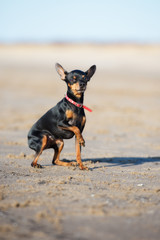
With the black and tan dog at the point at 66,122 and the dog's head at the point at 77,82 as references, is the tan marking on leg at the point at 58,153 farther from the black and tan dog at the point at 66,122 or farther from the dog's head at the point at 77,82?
the dog's head at the point at 77,82

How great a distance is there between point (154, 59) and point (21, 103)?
40208mm

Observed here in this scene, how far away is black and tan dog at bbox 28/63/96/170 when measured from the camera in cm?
693

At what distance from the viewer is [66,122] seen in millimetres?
6957

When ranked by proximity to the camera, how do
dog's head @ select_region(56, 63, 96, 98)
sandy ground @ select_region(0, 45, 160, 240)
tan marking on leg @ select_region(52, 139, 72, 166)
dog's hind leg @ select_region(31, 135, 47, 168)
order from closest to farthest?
sandy ground @ select_region(0, 45, 160, 240) < dog's head @ select_region(56, 63, 96, 98) < dog's hind leg @ select_region(31, 135, 47, 168) < tan marking on leg @ select_region(52, 139, 72, 166)

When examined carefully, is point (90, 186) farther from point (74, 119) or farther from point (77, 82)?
point (77, 82)

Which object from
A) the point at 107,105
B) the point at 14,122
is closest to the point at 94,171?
the point at 14,122

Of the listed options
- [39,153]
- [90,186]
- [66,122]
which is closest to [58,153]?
[39,153]

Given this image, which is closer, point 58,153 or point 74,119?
point 74,119

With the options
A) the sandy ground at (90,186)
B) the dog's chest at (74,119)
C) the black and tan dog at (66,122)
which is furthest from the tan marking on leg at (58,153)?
the dog's chest at (74,119)

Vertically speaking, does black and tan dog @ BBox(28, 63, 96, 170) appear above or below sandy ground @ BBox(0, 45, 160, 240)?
above

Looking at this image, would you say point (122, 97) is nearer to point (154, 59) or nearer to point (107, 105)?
point (107, 105)

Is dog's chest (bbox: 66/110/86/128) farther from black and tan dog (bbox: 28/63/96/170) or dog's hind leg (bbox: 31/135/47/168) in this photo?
dog's hind leg (bbox: 31/135/47/168)

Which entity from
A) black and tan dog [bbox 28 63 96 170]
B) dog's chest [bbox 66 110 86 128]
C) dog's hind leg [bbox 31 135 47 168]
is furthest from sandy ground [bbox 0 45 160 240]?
dog's chest [bbox 66 110 86 128]

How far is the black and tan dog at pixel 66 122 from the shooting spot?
273 inches
